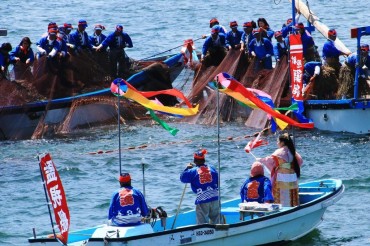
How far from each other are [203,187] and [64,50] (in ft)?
42.9

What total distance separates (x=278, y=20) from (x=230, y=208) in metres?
30.8

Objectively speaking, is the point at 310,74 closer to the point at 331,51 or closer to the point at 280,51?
the point at 331,51

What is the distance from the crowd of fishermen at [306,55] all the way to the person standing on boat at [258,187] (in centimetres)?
840

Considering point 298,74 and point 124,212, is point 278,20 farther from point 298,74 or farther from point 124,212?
point 124,212

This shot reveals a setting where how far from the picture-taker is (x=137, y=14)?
5572cm

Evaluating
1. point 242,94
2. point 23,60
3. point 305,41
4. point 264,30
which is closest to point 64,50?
point 23,60

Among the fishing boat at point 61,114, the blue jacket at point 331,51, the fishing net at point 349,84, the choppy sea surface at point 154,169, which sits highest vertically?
the blue jacket at point 331,51

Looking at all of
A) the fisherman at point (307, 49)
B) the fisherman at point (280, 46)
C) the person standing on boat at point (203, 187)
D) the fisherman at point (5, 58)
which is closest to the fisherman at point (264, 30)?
the fisherman at point (280, 46)

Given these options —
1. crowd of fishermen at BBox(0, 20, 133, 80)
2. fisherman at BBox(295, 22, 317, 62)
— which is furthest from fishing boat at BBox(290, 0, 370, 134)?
crowd of fishermen at BBox(0, 20, 133, 80)

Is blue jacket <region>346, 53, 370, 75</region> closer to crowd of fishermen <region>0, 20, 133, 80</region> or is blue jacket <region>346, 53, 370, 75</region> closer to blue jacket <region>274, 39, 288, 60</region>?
blue jacket <region>274, 39, 288, 60</region>

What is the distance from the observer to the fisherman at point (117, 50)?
3469cm

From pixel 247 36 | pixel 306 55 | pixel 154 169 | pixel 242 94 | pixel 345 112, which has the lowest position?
pixel 154 169

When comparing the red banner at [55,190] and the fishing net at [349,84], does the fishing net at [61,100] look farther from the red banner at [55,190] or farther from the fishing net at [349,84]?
the red banner at [55,190]

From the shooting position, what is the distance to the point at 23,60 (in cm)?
3356
